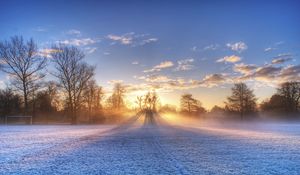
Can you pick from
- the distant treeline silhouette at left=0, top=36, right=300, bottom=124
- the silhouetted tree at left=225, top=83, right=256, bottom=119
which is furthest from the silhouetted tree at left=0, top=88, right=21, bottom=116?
the silhouetted tree at left=225, top=83, right=256, bottom=119

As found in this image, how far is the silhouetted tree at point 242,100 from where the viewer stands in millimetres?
75012

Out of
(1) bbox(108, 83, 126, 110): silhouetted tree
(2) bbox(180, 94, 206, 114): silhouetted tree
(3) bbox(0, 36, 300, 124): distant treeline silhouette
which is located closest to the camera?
(3) bbox(0, 36, 300, 124): distant treeline silhouette

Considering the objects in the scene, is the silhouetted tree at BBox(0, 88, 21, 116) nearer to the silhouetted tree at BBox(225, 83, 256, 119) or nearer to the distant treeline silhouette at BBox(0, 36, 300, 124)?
the distant treeline silhouette at BBox(0, 36, 300, 124)

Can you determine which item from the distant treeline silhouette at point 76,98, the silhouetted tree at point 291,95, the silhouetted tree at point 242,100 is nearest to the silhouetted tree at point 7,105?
the distant treeline silhouette at point 76,98

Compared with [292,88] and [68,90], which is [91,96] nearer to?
[68,90]

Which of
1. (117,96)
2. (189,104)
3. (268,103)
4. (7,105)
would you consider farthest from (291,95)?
(7,105)

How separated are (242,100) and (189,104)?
2655 centimetres

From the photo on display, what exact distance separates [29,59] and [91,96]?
27.0 meters

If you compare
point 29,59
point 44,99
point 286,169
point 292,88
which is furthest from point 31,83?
point 292,88

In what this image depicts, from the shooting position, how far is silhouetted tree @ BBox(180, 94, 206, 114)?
9944 centimetres

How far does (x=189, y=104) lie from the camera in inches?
3935

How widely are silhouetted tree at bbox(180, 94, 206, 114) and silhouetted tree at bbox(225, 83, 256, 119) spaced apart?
22.7m

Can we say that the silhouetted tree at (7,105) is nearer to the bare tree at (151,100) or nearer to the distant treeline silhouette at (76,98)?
the distant treeline silhouette at (76,98)

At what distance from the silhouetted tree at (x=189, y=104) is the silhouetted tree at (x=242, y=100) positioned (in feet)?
74.4
